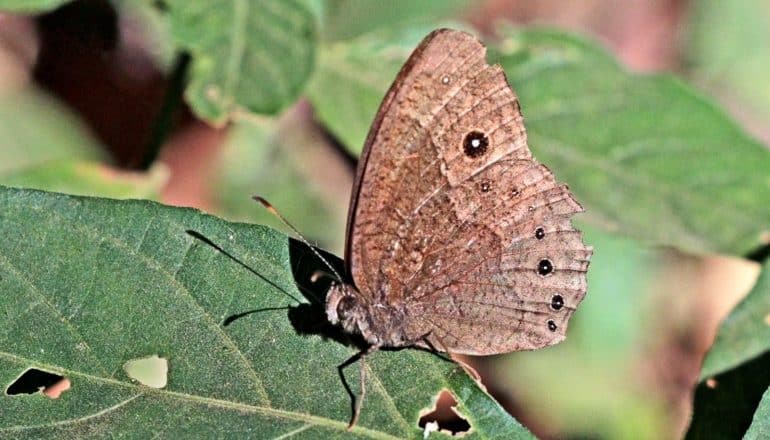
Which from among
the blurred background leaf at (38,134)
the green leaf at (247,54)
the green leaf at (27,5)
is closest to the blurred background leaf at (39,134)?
the blurred background leaf at (38,134)

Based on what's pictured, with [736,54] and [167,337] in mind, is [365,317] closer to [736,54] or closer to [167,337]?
[167,337]

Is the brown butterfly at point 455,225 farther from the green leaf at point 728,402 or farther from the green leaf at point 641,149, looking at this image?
the green leaf at point 641,149

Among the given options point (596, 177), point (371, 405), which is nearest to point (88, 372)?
point (371, 405)

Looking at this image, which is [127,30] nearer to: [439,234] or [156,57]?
[156,57]

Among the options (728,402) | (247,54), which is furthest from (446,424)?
(247,54)

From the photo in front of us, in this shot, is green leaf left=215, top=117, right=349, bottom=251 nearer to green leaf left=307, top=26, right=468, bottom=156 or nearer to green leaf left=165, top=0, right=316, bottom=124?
green leaf left=307, top=26, right=468, bottom=156

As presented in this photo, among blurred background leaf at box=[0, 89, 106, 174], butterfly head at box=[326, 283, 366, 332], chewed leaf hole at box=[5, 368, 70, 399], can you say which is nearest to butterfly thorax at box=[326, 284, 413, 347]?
butterfly head at box=[326, 283, 366, 332]
